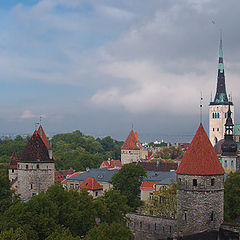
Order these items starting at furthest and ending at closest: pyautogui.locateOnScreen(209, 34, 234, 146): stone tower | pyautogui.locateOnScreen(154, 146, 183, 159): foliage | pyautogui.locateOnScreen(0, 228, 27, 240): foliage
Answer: pyautogui.locateOnScreen(209, 34, 234, 146): stone tower
pyautogui.locateOnScreen(154, 146, 183, 159): foliage
pyautogui.locateOnScreen(0, 228, 27, 240): foliage

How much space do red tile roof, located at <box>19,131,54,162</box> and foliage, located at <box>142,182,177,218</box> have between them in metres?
14.4

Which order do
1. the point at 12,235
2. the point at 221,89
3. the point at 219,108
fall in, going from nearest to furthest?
the point at 12,235 < the point at 221,89 < the point at 219,108

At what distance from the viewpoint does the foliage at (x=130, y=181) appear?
52.5 metres

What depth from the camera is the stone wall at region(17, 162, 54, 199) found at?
165 ft

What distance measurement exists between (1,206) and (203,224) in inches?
836

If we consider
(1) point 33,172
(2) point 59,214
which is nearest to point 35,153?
(1) point 33,172

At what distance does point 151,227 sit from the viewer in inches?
1439

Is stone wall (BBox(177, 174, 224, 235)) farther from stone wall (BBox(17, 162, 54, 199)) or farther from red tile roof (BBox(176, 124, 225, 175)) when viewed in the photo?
stone wall (BBox(17, 162, 54, 199))

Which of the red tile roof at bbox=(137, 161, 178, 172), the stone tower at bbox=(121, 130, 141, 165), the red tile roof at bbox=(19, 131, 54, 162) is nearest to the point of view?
the red tile roof at bbox=(19, 131, 54, 162)

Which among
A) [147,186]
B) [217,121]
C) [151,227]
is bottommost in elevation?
[151,227]

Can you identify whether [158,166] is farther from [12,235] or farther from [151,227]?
[12,235]

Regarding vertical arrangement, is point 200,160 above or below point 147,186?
above

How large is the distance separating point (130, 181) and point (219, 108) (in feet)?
265

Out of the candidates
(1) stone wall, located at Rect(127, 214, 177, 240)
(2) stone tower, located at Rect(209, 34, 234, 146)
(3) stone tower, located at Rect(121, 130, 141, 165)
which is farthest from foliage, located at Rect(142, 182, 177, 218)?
(2) stone tower, located at Rect(209, 34, 234, 146)
